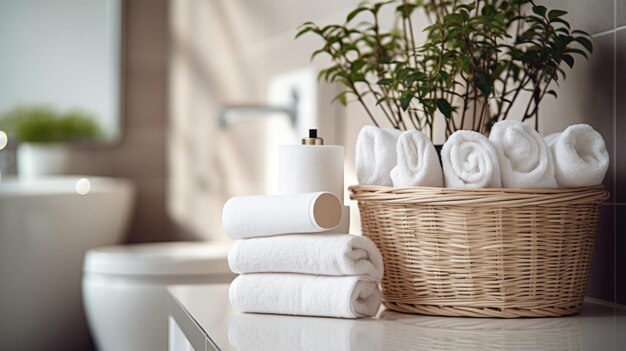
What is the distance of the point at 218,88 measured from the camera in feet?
9.46

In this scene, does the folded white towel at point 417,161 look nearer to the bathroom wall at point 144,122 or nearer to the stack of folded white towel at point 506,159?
the stack of folded white towel at point 506,159

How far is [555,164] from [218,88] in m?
2.08

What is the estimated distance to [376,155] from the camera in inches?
40.1

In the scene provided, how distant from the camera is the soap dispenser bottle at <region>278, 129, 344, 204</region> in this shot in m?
1.03

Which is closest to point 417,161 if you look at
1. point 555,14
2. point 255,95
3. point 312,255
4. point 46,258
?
point 312,255

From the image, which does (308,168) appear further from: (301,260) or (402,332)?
(402,332)

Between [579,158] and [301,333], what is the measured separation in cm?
37

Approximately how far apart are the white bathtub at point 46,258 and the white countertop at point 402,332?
1877 mm

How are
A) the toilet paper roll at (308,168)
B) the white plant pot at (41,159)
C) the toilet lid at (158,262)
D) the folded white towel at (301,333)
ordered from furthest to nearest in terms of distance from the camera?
the white plant pot at (41,159) → the toilet lid at (158,262) → the toilet paper roll at (308,168) → the folded white towel at (301,333)

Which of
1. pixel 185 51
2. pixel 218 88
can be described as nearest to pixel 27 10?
pixel 185 51

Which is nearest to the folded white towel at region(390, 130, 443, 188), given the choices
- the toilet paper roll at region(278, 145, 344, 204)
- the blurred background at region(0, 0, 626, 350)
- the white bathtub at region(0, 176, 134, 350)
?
the toilet paper roll at region(278, 145, 344, 204)

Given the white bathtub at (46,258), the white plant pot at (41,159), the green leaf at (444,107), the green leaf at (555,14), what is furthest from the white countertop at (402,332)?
the white plant pot at (41,159)

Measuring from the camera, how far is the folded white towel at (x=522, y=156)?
0.90 m

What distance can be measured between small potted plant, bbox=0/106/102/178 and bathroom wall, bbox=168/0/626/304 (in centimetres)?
38
